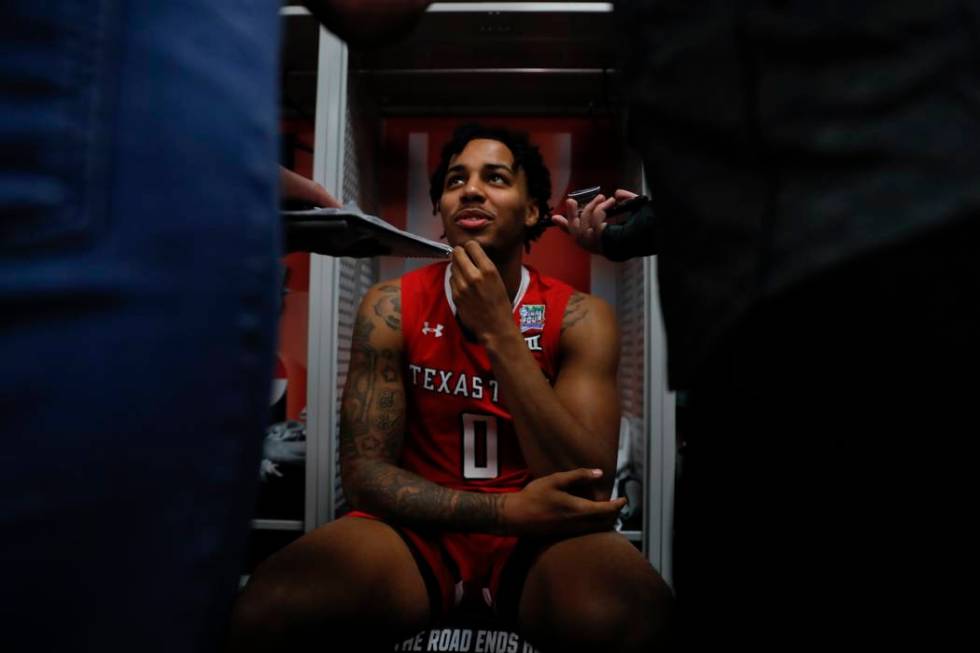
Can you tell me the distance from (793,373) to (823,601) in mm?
166

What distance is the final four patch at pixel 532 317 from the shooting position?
1552 mm

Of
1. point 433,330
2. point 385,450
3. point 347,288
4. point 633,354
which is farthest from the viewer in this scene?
point 633,354

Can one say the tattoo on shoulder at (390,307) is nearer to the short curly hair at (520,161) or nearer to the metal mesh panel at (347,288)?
the metal mesh panel at (347,288)

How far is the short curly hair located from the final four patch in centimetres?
25

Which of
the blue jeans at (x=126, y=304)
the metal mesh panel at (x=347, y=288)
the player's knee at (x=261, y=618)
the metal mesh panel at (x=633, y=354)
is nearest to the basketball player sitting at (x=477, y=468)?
the player's knee at (x=261, y=618)

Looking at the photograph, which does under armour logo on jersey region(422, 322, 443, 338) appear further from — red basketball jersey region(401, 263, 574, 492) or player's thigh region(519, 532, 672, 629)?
→ player's thigh region(519, 532, 672, 629)

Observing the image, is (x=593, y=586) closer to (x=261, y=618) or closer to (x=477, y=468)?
(x=477, y=468)

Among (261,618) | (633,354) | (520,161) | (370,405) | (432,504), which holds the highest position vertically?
(520,161)

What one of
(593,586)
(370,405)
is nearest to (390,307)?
(370,405)

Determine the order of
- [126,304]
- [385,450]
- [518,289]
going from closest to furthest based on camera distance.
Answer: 1. [126,304]
2. [385,450]
3. [518,289]

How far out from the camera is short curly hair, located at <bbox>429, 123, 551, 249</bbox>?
176 cm

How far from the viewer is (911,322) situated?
42 cm

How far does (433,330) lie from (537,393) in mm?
359

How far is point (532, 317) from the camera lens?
1.57 metres
